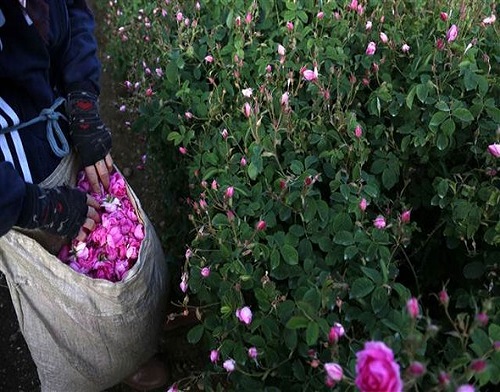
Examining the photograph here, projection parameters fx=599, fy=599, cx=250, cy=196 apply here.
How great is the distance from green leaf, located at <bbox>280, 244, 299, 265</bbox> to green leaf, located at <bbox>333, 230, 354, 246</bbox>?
0.11 metres

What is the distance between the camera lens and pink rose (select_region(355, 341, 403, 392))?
81 cm

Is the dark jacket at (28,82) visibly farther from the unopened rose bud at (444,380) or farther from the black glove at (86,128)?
the unopened rose bud at (444,380)

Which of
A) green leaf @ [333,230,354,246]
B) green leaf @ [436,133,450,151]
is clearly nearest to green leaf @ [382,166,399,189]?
green leaf @ [436,133,450,151]

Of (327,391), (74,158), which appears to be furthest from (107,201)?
(327,391)

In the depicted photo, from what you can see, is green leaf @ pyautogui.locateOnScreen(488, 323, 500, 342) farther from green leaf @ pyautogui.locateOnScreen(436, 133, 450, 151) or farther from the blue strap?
the blue strap

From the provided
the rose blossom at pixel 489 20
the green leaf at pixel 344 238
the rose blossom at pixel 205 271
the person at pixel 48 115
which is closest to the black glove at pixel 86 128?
the person at pixel 48 115

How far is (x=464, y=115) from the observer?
1632mm

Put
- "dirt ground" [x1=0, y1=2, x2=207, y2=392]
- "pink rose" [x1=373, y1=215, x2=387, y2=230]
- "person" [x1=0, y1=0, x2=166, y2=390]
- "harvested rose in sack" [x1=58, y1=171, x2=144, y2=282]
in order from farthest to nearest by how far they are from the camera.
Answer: "dirt ground" [x1=0, y1=2, x2=207, y2=392], "harvested rose in sack" [x1=58, y1=171, x2=144, y2=282], "person" [x1=0, y1=0, x2=166, y2=390], "pink rose" [x1=373, y1=215, x2=387, y2=230]

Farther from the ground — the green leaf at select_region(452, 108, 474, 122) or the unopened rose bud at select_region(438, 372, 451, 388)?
the green leaf at select_region(452, 108, 474, 122)

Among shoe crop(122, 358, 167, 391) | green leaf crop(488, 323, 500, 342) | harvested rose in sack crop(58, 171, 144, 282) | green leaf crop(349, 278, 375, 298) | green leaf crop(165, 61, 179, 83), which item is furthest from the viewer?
shoe crop(122, 358, 167, 391)

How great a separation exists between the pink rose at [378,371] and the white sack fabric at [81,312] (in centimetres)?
109

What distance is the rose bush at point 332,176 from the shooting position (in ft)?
4.70

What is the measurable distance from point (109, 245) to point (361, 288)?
0.83 metres

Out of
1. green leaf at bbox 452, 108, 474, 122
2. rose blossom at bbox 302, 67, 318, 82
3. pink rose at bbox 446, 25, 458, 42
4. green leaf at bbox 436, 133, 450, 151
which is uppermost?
pink rose at bbox 446, 25, 458, 42
